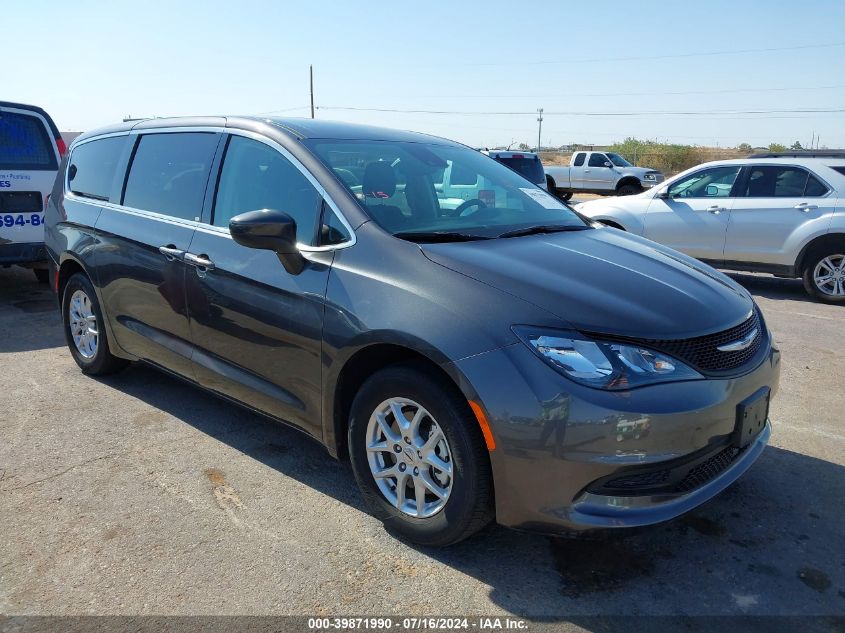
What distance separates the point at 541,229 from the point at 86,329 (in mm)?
3397

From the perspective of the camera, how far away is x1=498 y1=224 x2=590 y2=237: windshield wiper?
3.46 m

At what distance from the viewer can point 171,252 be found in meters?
3.88

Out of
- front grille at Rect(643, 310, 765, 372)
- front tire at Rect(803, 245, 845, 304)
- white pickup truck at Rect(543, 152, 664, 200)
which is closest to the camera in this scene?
front grille at Rect(643, 310, 765, 372)

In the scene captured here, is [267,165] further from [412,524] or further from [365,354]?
[412,524]

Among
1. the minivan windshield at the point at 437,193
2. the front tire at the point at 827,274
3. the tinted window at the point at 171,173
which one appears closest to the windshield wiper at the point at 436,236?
the minivan windshield at the point at 437,193

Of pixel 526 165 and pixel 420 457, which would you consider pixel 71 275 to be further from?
pixel 526 165

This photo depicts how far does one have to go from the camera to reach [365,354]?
2.98 metres

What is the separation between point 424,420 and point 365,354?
391 millimetres

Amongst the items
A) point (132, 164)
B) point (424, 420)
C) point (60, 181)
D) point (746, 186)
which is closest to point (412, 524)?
point (424, 420)

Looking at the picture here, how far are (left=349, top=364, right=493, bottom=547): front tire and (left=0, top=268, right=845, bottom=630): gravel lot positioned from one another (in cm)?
18

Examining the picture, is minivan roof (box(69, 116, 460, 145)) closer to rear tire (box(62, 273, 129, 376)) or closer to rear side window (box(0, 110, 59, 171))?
rear tire (box(62, 273, 129, 376))

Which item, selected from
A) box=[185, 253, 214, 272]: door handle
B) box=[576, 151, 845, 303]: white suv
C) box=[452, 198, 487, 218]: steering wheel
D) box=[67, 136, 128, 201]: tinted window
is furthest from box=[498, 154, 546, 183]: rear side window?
box=[185, 253, 214, 272]: door handle

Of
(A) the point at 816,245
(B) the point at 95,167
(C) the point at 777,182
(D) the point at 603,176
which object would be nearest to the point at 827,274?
(A) the point at 816,245

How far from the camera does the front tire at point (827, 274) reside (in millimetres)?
8055
